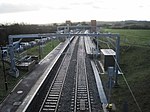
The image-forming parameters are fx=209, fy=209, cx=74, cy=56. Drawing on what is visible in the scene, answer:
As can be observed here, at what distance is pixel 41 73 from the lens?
23109 mm

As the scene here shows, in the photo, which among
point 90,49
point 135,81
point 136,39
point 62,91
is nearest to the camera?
point 62,91

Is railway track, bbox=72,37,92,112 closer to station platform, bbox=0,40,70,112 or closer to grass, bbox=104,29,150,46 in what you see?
station platform, bbox=0,40,70,112

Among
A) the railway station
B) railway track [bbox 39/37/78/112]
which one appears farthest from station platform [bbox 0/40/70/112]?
railway track [bbox 39/37/78/112]

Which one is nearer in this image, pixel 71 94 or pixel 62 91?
pixel 71 94

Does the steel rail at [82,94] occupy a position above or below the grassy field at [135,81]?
below

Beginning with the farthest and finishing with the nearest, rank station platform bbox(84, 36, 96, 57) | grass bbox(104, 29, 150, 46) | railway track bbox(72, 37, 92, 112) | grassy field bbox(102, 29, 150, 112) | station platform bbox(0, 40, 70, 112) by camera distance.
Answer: grass bbox(104, 29, 150, 46) → station platform bbox(84, 36, 96, 57) → station platform bbox(0, 40, 70, 112) → railway track bbox(72, 37, 92, 112) → grassy field bbox(102, 29, 150, 112)

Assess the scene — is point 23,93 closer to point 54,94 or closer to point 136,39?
point 54,94

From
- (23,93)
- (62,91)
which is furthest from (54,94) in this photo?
(23,93)

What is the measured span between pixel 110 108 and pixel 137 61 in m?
12.6

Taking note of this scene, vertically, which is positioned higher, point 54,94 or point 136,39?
point 136,39

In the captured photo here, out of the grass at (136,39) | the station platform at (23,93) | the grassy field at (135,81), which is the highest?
the grass at (136,39)

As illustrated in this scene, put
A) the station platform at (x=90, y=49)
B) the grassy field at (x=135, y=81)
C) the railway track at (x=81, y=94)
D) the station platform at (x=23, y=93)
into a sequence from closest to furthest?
the grassy field at (x=135, y=81), the railway track at (x=81, y=94), the station platform at (x=23, y=93), the station platform at (x=90, y=49)

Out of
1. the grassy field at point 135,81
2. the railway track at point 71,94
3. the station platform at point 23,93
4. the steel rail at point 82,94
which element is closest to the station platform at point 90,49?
the grassy field at point 135,81

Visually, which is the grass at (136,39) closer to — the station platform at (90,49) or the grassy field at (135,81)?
the grassy field at (135,81)
